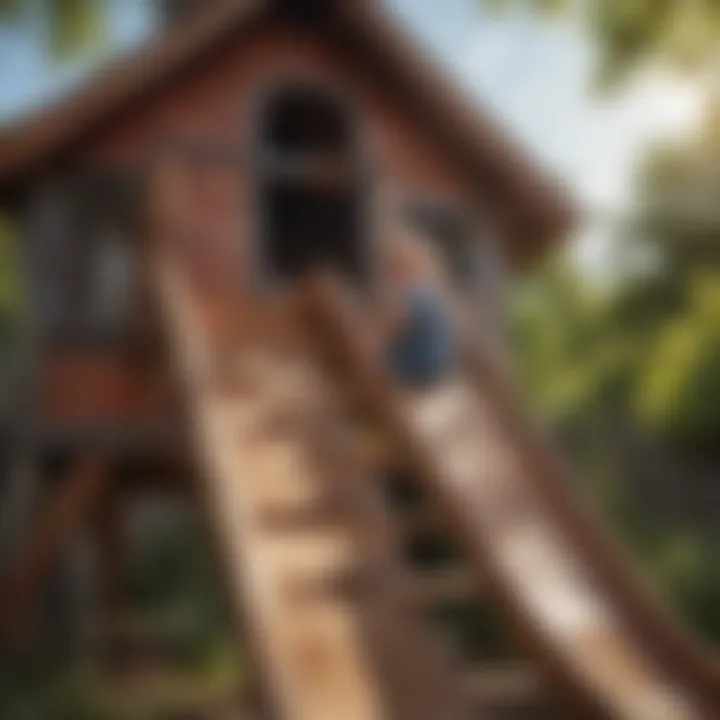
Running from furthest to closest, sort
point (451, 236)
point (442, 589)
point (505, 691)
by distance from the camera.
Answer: point (451, 236) < point (442, 589) < point (505, 691)

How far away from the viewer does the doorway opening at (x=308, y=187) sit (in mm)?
2518

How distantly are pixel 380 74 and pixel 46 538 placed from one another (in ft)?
3.45

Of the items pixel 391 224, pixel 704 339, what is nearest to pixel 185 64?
pixel 391 224

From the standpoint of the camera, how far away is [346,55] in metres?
2.54

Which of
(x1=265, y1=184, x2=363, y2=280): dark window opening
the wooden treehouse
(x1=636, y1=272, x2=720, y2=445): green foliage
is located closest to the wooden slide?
the wooden treehouse

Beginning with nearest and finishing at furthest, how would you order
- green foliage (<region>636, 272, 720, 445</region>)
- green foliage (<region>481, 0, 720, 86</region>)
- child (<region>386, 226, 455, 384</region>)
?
green foliage (<region>481, 0, 720, 86</region>), child (<region>386, 226, 455, 384</region>), green foliage (<region>636, 272, 720, 445</region>)

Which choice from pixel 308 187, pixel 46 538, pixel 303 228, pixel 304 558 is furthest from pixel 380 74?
pixel 304 558

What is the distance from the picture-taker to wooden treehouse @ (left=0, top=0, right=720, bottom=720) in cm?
142

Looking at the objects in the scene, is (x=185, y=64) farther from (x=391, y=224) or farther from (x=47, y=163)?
(x=391, y=224)

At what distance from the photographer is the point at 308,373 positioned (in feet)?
6.70

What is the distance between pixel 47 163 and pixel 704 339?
1164mm

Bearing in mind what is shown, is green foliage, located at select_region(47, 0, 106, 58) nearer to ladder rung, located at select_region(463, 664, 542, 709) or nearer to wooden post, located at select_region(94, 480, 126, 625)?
wooden post, located at select_region(94, 480, 126, 625)

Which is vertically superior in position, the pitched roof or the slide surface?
the pitched roof

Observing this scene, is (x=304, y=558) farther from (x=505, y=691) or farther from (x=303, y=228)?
(x=303, y=228)
